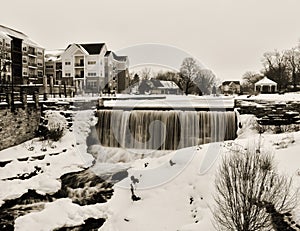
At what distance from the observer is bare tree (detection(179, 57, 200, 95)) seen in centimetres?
4506

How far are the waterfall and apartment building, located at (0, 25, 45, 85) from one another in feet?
61.5

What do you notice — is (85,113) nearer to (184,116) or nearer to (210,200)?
(184,116)

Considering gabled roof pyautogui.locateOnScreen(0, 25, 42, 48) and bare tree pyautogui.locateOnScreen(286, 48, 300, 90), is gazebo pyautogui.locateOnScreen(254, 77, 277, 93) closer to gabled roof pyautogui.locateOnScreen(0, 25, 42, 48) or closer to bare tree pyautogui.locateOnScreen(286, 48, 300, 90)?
bare tree pyautogui.locateOnScreen(286, 48, 300, 90)

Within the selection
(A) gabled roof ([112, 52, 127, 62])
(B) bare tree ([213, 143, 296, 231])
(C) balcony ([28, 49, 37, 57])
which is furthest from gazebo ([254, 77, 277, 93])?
(C) balcony ([28, 49, 37, 57])

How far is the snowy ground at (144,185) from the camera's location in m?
10.5

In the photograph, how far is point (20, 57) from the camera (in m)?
39.9

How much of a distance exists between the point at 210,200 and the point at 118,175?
5.71 metres

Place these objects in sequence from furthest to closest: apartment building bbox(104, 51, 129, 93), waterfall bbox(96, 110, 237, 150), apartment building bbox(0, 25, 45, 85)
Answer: apartment building bbox(104, 51, 129, 93) → apartment building bbox(0, 25, 45, 85) → waterfall bbox(96, 110, 237, 150)

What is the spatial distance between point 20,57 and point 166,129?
29280 mm

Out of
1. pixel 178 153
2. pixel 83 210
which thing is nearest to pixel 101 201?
pixel 83 210

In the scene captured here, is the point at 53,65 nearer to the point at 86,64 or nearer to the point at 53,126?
the point at 86,64

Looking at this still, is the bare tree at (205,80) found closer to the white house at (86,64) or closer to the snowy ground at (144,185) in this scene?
the white house at (86,64)

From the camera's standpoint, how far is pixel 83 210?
11.5 m

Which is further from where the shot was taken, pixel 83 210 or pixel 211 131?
pixel 211 131
